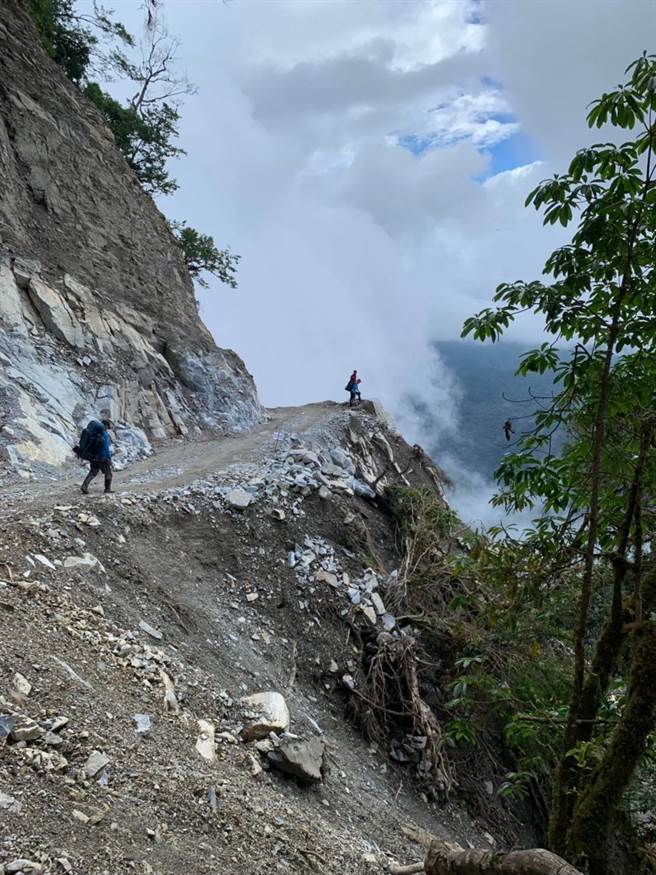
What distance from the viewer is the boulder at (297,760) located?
5.01 m

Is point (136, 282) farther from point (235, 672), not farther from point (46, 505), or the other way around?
point (235, 672)

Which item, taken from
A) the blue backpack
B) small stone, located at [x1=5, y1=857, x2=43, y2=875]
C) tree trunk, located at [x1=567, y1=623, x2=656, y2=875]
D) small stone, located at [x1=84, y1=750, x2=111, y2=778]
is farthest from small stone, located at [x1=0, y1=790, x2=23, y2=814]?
the blue backpack

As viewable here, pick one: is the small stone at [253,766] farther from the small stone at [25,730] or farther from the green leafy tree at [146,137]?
the green leafy tree at [146,137]

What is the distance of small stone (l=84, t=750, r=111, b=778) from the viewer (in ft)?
11.4

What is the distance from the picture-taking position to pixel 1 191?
49.0 feet

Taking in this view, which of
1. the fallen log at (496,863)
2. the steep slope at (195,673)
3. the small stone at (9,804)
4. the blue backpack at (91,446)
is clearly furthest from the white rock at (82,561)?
the fallen log at (496,863)

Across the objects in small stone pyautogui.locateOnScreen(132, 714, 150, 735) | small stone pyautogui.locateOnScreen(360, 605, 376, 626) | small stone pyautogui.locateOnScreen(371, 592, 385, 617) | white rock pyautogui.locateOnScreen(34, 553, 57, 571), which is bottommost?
small stone pyautogui.locateOnScreen(132, 714, 150, 735)

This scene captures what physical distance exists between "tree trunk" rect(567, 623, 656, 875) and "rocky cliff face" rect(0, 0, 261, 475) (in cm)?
993

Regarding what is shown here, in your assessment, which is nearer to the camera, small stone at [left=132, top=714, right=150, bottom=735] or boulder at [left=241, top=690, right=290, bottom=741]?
small stone at [left=132, top=714, right=150, bottom=735]

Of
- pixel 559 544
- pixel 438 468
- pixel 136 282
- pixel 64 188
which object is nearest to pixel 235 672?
pixel 559 544

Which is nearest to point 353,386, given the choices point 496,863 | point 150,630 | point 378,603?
point 378,603

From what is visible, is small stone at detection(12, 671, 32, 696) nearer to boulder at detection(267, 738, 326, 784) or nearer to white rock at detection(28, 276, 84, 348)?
boulder at detection(267, 738, 326, 784)

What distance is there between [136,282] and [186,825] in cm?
1831

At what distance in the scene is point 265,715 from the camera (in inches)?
220
